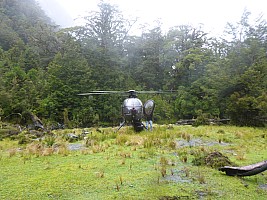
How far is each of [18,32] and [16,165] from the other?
113 feet

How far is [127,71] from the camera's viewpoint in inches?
1165

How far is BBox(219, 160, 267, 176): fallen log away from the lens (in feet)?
15.5

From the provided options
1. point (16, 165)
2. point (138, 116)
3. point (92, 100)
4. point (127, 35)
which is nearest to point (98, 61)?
point (92, 100)

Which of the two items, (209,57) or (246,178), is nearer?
(246,178)

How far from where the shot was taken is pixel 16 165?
609cm

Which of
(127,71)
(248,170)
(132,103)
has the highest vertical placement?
(127,71)

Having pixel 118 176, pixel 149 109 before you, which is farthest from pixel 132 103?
pixel 118 176

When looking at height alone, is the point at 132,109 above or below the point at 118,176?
above

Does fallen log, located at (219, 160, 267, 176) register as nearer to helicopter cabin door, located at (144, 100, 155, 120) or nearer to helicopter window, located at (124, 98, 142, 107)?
helicopter window, located at (124, 98, 142, 107)

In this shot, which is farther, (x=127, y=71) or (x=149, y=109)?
(x=127, y=71)

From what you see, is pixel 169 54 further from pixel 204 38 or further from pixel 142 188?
pixel 142 188

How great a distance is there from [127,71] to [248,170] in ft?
83.0

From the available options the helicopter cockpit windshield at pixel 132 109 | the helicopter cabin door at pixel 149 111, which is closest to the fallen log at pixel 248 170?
the helicopter cockpit windshield at pixel 132 109

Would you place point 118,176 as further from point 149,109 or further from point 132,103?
point 149,109
